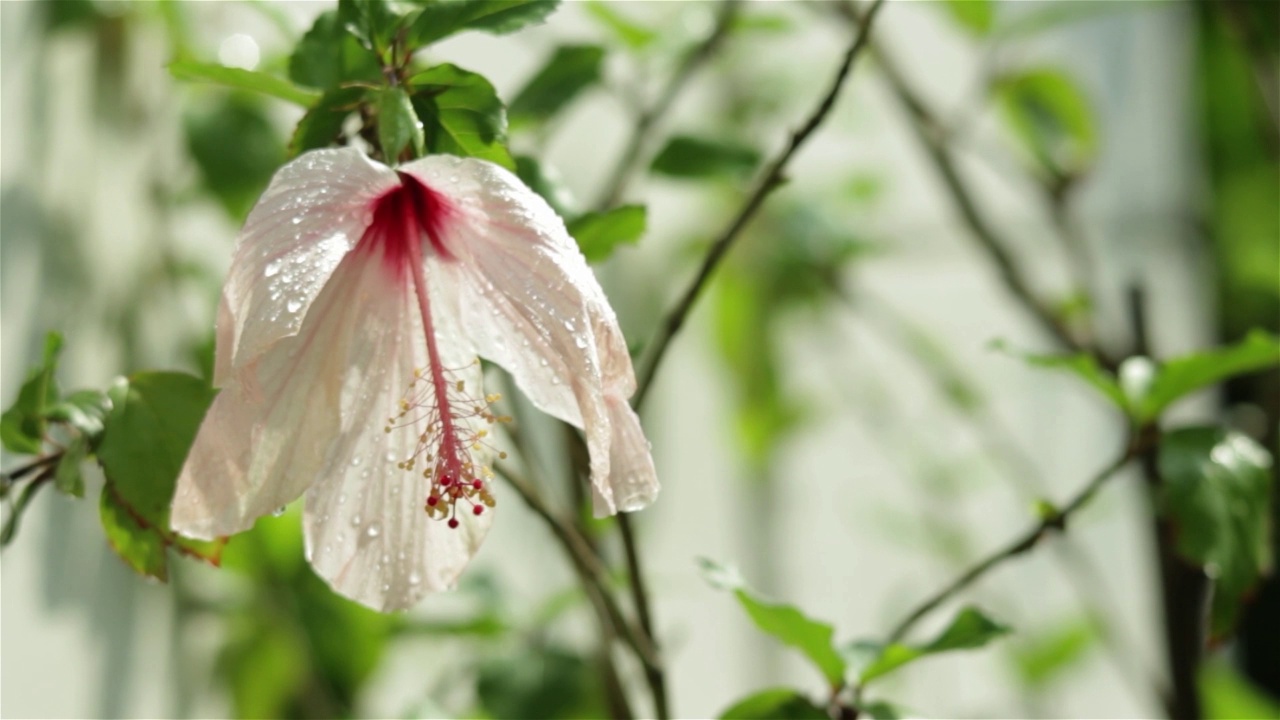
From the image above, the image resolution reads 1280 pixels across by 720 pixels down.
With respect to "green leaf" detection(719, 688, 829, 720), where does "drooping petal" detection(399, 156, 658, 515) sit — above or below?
above

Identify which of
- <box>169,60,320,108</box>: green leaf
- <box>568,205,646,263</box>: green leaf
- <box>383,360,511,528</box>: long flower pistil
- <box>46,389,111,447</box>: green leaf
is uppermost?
<box>169,60,320,108</box>: green leaf

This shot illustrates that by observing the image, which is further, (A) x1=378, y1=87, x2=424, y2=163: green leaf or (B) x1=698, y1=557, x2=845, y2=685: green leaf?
(B) x1=698, y1=557, x2=845, y2=685: green leaf

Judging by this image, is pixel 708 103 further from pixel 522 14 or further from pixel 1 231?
pixel 522 14

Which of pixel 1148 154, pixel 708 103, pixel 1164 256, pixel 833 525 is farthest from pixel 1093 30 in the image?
pixel 833 525

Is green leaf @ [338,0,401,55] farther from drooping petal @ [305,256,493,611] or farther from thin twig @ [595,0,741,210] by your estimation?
thin twig @ [595,0,741,210]

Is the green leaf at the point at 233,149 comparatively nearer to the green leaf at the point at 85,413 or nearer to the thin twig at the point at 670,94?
the thin twig at the point at 670,94

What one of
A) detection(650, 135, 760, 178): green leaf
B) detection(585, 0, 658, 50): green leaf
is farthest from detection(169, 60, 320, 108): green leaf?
detection(585, 0, 658, 50): green leaf
